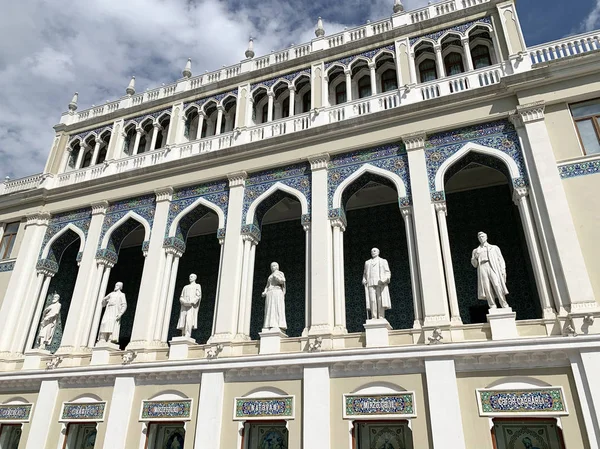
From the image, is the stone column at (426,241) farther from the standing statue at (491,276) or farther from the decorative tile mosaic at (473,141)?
the standing statue at (491,276)

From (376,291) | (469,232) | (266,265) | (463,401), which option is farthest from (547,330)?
(266,265)

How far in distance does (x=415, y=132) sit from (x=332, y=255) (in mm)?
3761

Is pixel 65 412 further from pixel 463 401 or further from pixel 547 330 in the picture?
pixel 547 330

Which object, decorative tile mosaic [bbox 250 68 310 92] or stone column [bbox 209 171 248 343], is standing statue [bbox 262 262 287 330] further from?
decorative tile mosaic [bbox 250 68 310 92]

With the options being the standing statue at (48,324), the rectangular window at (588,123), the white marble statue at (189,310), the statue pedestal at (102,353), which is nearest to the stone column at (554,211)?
the rectangular window at (588,123)

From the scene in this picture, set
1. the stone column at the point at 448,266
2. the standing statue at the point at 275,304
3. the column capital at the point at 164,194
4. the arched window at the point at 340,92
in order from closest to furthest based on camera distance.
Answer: the stone column at the point at 448,266 → the standing statue at the point at 275,304 → the column capital at the point at 164,194 → the arched window at the point at 340,92

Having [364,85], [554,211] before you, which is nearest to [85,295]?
[364,85]

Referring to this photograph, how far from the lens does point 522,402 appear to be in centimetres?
857

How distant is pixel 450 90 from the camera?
40.1 feet

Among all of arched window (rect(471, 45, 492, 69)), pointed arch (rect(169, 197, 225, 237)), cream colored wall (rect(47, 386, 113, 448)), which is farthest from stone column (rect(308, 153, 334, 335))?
cream colored wall (rect(47, 386, 113, 448))

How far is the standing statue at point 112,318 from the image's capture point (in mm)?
13070

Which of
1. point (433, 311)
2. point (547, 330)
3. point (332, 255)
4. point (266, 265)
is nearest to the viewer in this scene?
point (547, 330)

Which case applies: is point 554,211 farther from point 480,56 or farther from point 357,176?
point 480,56

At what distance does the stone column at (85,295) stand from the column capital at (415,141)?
9.75 metres
